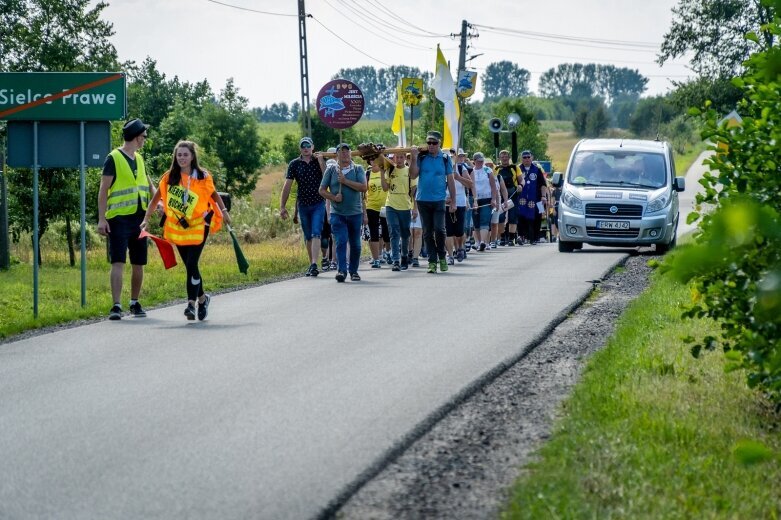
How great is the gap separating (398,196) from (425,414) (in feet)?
40.8

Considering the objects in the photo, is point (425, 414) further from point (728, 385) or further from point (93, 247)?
point (93, 247)

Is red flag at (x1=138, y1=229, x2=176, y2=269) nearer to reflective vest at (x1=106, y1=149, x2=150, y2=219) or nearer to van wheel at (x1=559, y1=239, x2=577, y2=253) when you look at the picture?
reflective vest at (x1=106, y1=149, x2=150, y2=219)

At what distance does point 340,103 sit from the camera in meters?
23.9

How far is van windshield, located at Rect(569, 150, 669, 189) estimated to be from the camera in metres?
23.8

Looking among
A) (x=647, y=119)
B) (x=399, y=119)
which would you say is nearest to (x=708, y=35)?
(x=399, y=119)

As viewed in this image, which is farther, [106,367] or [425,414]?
[106,367]

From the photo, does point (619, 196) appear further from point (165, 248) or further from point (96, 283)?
point (165, 248)

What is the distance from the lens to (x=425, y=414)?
7270mm

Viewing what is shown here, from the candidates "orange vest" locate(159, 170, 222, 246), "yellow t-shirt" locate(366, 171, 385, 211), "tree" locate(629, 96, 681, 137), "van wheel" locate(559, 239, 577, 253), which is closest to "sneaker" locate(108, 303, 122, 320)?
"orange vest" locate(159, 170, 222, 246)

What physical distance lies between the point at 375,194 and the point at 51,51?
540 inches

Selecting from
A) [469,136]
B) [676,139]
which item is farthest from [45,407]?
[676,139]

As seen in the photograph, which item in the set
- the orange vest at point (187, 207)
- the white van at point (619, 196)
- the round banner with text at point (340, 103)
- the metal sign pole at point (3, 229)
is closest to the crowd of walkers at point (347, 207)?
the orange vest at point (187, 207)

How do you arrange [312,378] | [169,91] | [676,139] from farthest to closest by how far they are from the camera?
[676,139] < [169,91] < [312,378]

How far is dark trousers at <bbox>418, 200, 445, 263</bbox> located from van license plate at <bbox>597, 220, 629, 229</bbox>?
503 centimetres
